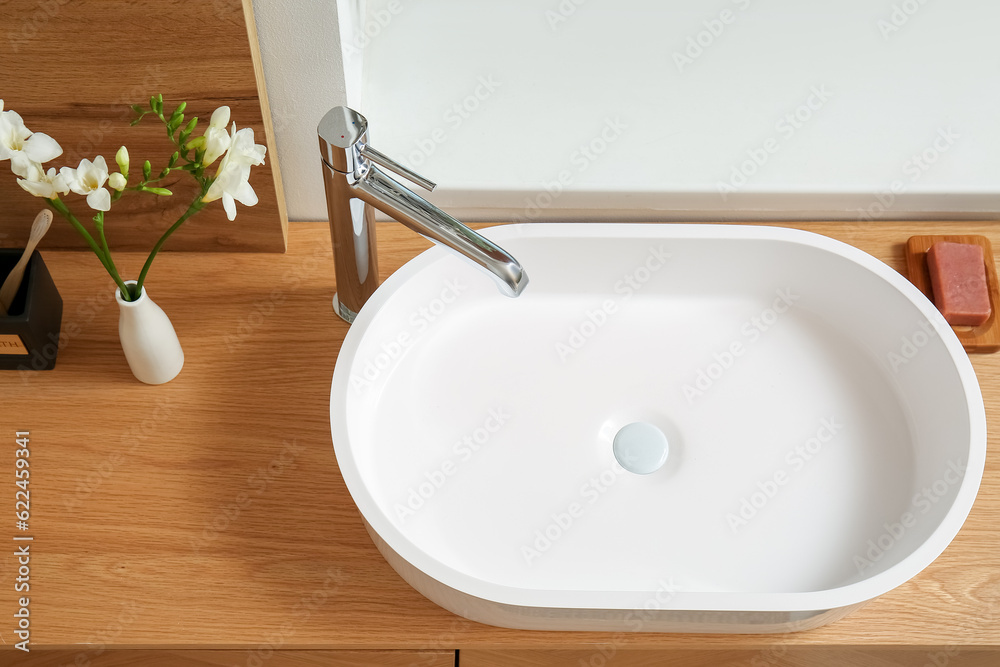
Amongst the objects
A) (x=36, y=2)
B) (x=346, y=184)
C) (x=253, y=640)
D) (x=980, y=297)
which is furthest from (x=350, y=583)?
(x=980, y=297)

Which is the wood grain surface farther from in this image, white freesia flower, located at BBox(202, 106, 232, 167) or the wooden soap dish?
the wooden soap dish

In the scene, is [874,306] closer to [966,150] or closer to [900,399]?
[900,399]

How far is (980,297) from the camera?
962 mm

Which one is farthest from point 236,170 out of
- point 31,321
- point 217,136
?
point 31,321

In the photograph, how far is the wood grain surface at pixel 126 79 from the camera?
2.58 ft

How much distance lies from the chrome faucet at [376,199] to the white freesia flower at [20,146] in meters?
0.22

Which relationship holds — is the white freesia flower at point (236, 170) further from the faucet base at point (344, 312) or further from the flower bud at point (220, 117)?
the faucet base at point (344, 312)

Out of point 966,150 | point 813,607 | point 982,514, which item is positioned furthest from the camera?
point 966,150

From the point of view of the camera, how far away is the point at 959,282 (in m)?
0.97

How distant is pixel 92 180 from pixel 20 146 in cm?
6

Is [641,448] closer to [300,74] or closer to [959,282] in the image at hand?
[959,282]

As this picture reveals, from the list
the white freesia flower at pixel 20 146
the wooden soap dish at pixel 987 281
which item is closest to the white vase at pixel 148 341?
the white freesia flower at pixel 20 146

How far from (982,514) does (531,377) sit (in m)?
0.47

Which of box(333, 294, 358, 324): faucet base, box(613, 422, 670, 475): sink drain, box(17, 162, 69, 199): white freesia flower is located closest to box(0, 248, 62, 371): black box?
box(17, 162, 69, 199): white freesia flower
